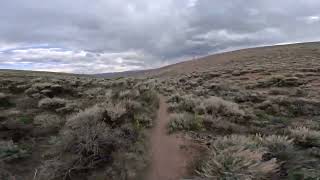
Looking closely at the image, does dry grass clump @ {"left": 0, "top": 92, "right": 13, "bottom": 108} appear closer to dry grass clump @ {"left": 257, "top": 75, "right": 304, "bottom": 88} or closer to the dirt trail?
the dirt trail

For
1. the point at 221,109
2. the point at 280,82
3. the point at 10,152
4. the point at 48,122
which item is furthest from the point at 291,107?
the point at 10,152

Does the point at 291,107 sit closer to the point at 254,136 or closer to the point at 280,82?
the point at 254,136

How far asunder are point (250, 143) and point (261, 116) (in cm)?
651

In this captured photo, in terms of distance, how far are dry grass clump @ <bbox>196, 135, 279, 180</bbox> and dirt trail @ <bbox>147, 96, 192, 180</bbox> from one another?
0.60 m

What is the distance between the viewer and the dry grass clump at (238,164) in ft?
22.0

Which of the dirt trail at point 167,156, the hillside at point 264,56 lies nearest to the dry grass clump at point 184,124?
the dirt trail at point 167,156

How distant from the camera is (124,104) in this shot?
13.6 meters

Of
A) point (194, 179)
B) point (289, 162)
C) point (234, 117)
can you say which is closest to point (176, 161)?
point (194, 179)

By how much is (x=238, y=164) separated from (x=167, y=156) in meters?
2.40

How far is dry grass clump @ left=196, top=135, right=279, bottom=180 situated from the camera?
22.0 feet

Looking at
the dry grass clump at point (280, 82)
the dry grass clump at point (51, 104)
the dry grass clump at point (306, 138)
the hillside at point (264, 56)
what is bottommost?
the dry grass clump at point (306, 138)

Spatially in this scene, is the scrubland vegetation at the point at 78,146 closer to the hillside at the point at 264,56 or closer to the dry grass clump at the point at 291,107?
the dry grass clump at the point at 291,107

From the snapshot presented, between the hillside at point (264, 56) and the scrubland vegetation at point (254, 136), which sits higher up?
the hillside at point (264, 56)

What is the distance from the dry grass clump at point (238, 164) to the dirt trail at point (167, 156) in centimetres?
60
